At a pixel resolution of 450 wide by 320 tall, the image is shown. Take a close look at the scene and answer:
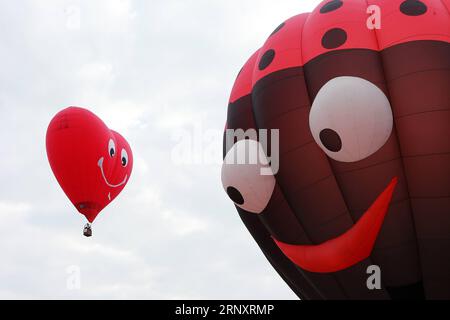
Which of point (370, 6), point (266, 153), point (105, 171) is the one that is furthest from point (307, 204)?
point (105, 171)

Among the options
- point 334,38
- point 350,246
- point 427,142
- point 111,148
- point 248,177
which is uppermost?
point 111,148

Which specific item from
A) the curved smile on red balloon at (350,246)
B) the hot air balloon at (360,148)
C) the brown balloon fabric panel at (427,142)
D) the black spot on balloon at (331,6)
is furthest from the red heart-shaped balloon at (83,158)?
the brown balloon fabric panel at (427,142)

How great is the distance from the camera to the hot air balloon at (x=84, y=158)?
11719 mm

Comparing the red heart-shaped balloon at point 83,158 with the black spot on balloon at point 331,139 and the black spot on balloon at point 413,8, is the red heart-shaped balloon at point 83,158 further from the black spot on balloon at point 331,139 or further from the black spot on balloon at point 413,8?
the black spot on balloon at point 413,8

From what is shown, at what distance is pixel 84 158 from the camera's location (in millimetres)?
11695

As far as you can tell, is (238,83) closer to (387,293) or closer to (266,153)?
(266,153)

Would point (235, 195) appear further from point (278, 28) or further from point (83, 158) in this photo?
point (83, 158)

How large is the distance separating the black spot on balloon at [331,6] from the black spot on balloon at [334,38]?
0.45m

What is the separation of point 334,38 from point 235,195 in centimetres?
237

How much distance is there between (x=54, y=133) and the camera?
1195cm

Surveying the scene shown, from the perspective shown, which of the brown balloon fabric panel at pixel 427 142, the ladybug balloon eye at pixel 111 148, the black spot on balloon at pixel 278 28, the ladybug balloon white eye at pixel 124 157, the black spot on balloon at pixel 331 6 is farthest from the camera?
the ladybug balloon white eye at pixel 124 157

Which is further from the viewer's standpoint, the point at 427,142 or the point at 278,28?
the point at 278,28

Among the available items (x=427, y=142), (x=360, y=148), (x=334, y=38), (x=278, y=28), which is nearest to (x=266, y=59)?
(x=278, y=28)

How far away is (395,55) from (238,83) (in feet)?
7.67
